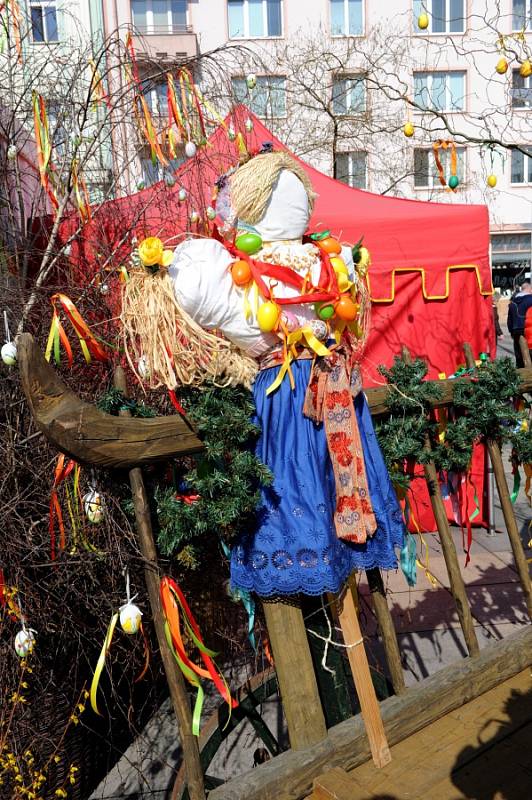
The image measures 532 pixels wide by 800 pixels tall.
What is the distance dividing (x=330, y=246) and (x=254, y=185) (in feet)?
0.83

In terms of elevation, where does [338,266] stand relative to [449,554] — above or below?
above

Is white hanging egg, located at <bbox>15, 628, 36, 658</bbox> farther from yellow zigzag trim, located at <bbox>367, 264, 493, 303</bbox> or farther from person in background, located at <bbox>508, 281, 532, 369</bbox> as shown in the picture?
person in background, located at <bbox>508, 281, 532, 369</bbox>

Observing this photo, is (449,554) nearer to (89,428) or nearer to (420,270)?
(89,428)

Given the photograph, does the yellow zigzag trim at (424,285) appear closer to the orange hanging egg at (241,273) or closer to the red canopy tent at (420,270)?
the red canopy tent at (420,270)

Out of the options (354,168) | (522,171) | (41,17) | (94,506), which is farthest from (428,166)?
(94,506)

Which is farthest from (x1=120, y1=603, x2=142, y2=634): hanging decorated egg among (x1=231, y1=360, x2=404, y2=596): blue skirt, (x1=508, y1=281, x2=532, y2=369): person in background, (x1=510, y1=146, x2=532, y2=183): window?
(x1=510, y1=146, x2=532, y2=183): window

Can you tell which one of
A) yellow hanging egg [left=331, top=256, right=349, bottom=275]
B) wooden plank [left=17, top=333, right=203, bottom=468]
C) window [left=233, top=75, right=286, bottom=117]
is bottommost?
wooden plank [left=17, top=333, right=203, bottom=468]

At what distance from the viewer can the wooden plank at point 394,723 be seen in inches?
57.7

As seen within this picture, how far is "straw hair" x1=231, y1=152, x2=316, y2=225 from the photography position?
1.51 metres

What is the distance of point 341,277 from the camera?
1.57 metres

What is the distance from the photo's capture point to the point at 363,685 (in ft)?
5.28

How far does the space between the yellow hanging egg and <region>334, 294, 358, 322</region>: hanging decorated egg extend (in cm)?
6

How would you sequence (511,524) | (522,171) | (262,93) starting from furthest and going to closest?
1. (522,171)
2. (262,93)
3. (511,524)

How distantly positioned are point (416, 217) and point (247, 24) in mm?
16289
